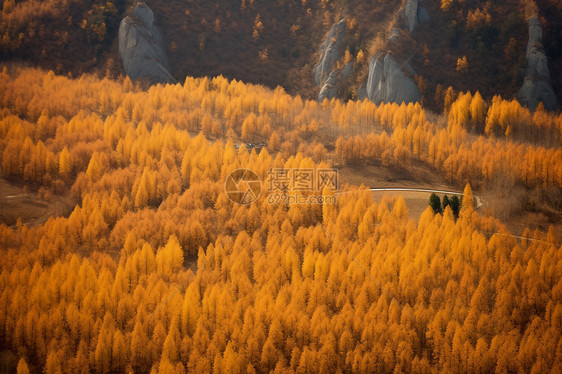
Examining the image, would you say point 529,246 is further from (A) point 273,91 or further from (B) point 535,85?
(A) point 273,91

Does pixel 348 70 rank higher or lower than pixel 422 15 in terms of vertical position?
lower

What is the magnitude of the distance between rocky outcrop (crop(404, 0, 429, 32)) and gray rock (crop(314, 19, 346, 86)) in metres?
18.3

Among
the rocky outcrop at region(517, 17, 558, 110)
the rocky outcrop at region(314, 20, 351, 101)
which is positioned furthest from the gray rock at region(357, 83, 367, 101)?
the rocky outcrop at region(517, 17, 558, 110)

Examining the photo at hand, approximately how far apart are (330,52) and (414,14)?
23.6m

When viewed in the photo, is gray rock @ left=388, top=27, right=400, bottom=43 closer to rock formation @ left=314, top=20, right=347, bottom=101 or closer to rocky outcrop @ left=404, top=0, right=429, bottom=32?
rocky outcrop @ left=404, top=0, right=429, bottom=32

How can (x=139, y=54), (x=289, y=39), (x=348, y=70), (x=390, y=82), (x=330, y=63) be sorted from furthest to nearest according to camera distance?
1. (x=289, y=39)
2. (x=330, y=63)
3. (x=139, y=54)
4. (x=348, y=70)
5. (x=390, y=82)

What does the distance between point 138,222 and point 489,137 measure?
71532 mm

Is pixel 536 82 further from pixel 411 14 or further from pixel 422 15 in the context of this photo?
pixel 411 14

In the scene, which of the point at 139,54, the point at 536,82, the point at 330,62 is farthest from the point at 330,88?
the point at 139,54

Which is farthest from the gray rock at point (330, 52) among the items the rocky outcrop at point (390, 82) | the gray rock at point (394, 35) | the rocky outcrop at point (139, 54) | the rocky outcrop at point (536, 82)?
the rocky outcrop at point (536, 82)

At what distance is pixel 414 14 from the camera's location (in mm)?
141500

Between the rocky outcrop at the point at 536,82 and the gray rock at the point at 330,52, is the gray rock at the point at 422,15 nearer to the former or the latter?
the gray rock at the point at 330,52

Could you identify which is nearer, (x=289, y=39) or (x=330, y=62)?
(x=330, y=62)

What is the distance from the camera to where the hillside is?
133 metres
